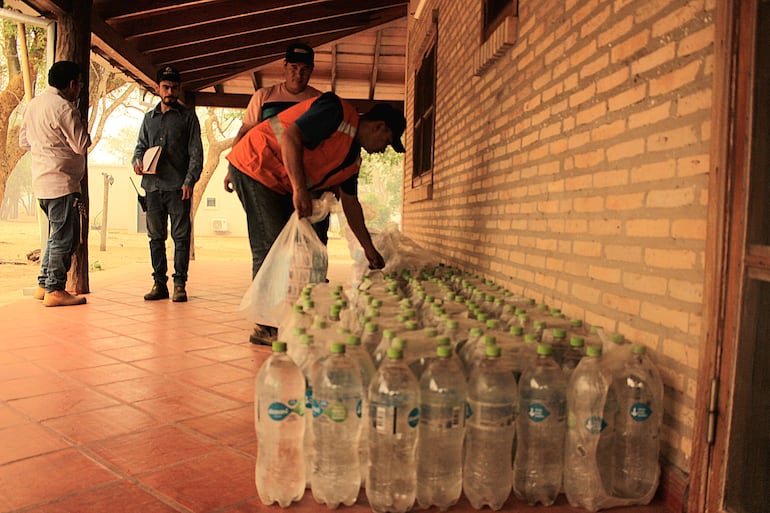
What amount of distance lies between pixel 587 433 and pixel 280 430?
985 mm

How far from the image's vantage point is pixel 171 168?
597 centimetres

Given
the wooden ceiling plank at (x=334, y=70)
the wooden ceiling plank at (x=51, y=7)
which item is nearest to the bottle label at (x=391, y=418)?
the wooden ceiling plank at (x=51, y=7)

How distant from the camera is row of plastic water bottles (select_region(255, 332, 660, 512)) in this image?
6.34 feet

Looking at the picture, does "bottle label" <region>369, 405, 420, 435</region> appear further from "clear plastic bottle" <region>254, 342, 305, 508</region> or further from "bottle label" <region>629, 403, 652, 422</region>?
"bottle label" <region>629, 403, 652, 422</region>

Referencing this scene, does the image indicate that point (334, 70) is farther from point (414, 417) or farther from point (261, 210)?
point (414, 417)

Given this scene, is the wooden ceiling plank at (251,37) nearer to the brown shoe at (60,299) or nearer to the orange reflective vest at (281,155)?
the brown shoe at (60,299)

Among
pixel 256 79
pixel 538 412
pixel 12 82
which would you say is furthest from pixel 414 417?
pixel 12 82

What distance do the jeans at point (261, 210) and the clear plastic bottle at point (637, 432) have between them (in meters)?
2.60

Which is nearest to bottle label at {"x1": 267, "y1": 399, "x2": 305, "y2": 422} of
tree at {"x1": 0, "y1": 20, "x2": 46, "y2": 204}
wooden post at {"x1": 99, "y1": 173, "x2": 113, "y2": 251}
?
tree at {"x1": 0, "y1": 20, "x2": 46, "y2": 204}

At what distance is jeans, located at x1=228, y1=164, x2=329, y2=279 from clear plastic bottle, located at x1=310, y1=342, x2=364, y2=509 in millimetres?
2191

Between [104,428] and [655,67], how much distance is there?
254 cm

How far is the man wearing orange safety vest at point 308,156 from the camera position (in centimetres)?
347

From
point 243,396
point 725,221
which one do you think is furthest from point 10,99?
point 725,221

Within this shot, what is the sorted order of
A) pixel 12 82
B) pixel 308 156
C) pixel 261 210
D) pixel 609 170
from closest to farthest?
pixel 609 170 < pixel 308 156 < pixel 261 210 < pixel 12 82
